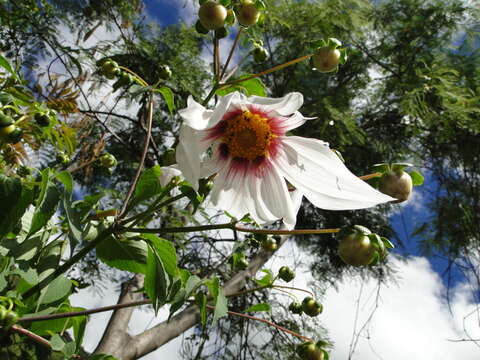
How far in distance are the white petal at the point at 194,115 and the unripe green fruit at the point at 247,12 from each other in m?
0.20

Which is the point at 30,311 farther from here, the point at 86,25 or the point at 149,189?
the point at 86,25

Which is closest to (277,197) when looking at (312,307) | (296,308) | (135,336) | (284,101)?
(284,101)

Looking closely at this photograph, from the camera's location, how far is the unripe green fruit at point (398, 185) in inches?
17.0

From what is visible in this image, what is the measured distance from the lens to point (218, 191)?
51 cm

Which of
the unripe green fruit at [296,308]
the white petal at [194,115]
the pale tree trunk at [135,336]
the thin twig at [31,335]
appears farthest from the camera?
the pale tree trunk at [135,336]

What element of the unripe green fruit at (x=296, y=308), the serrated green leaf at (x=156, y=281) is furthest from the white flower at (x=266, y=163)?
the unripe green fruit at (x=296, y=308)

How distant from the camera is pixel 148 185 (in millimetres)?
495

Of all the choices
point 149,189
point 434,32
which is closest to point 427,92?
point 434,32

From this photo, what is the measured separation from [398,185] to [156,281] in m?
0.31

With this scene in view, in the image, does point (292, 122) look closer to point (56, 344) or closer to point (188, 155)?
point (188, 155)

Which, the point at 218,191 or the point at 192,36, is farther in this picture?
the point at 192,36

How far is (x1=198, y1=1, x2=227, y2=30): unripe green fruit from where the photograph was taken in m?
0.48

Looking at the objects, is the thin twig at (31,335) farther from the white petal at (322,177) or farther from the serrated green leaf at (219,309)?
the white petal at (322,177)

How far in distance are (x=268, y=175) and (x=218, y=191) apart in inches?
3.3
